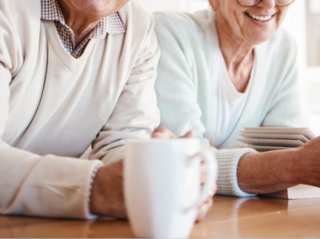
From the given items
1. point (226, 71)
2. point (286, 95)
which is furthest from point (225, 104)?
point (286, 95)

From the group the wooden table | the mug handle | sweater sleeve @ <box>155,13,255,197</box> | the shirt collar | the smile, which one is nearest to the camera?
the mug handle

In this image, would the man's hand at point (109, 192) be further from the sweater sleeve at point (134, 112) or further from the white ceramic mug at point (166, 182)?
A: the sweater sleeve at point (134, 112)

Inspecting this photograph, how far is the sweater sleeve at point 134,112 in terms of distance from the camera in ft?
4.52

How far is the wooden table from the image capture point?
Answer: 34.5 inches

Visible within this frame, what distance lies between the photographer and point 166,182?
74 centimetres

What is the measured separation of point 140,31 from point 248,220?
630mm

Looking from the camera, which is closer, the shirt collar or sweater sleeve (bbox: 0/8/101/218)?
sweater sleeve (bbox: 0/8/101/218)

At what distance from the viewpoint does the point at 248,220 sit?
3.35ft

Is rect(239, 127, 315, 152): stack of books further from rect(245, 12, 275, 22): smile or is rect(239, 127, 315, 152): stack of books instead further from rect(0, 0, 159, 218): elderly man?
rect(245, 12, 275, 22): smile

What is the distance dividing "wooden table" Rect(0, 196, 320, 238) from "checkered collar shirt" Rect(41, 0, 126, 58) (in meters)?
0.47

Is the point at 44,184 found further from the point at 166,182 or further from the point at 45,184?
the point at 166,182

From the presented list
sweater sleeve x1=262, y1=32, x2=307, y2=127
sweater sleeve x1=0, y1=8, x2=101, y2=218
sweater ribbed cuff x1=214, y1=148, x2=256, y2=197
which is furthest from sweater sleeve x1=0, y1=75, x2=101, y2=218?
sweater sleeve x1=262, y1=32, x2=307, y2=127

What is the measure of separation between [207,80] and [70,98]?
0.55m

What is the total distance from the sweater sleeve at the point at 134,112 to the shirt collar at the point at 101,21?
59 mm
